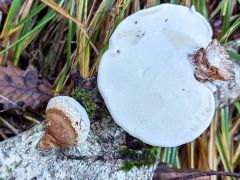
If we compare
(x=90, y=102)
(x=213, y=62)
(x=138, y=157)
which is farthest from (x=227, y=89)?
(x=90, y=102)

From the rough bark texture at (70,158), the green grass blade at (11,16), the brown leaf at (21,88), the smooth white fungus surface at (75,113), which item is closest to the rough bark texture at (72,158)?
the rough bark texture at (70,158)

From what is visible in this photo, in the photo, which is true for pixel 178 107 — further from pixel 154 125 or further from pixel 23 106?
pixel 23 106

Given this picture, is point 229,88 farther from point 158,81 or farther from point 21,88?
point 21,88

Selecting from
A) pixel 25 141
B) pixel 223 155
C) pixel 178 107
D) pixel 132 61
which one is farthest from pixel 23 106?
pixel 223 155

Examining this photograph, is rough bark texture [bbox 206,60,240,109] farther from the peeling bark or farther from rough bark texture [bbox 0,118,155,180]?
rough bark texture [bbox 0,118,155,180]

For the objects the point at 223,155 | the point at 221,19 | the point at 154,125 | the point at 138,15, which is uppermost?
the point at 138,15

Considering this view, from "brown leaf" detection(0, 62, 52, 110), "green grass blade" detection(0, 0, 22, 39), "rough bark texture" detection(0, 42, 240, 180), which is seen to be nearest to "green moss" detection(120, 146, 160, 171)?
"rough bark texture" detection(0, 42, 240, 180)

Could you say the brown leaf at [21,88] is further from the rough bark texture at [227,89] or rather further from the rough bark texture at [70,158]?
the rough bark texture at [227,89]
